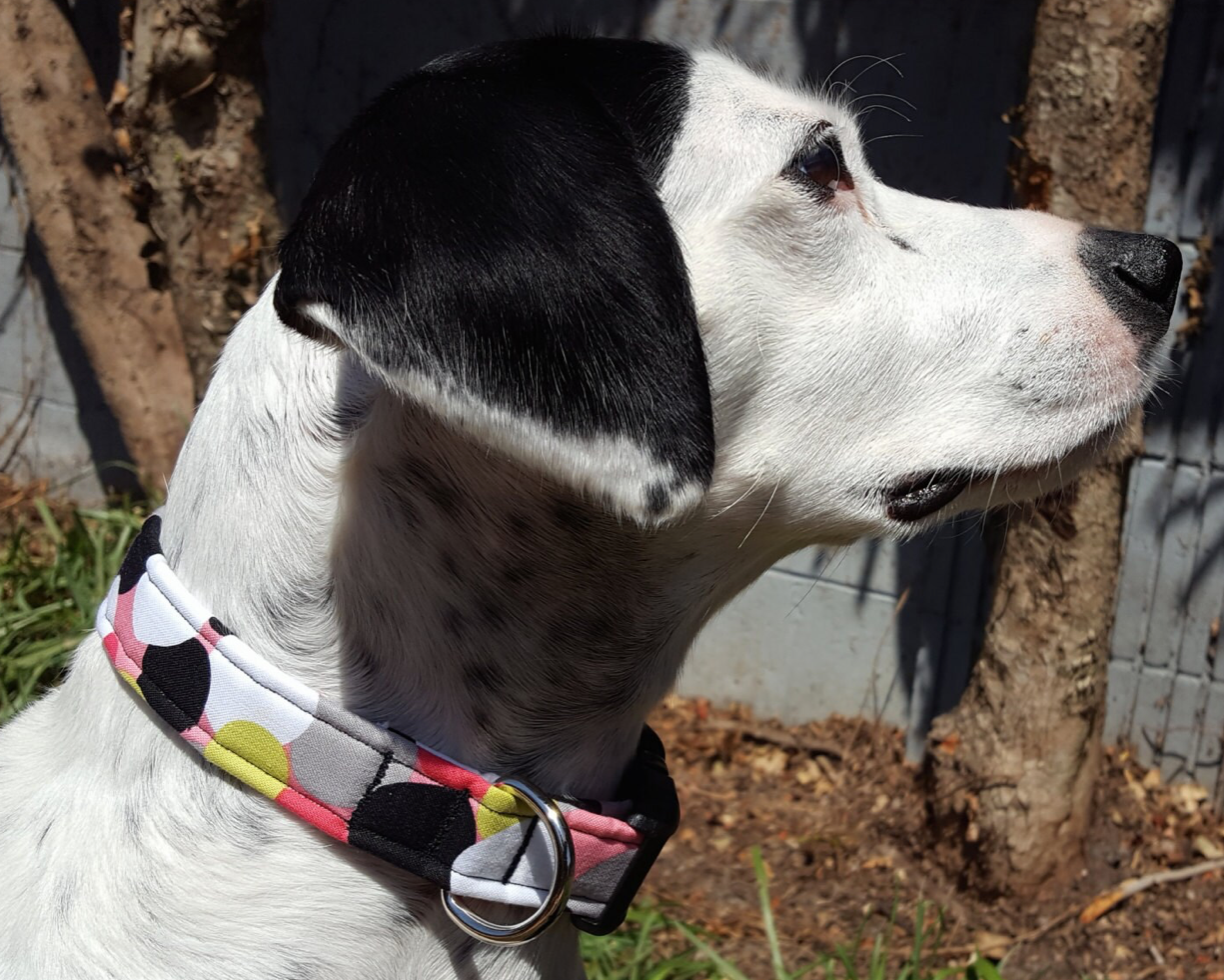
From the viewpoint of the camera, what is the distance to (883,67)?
3887 millimetres

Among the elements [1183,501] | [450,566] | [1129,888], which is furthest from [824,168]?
[1129,888]

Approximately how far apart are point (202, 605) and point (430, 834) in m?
0.39

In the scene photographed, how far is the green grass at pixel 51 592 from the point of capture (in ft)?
13.3

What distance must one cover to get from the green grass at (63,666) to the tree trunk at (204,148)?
1.20 meters

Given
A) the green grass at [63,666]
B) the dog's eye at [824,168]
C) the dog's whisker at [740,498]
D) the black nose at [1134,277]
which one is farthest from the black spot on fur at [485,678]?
the green grass at [63,666]

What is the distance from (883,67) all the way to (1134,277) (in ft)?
7.90

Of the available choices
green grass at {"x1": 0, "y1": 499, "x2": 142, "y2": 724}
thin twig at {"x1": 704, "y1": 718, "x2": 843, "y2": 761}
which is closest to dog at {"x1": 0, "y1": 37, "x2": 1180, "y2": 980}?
green grass at {"x1": 0, "y1": 499, "x2": 142, "y2": 724}

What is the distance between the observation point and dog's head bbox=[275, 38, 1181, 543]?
124 centimetres

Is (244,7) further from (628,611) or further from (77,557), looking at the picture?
(628,611)

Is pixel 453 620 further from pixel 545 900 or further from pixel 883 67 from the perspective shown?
pixel 883 67

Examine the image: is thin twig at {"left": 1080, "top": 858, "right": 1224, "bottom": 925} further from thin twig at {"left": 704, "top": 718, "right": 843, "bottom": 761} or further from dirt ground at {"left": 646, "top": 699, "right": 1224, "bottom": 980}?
thin twig at {"left": 704, "top": 718, "right": 843, "bottom": 761}

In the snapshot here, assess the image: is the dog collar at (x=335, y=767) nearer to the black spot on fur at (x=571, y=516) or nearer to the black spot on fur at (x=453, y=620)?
the black spot on fur at (x=453, y=620)

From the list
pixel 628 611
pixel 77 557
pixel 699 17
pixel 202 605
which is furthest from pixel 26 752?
pixel 699 17

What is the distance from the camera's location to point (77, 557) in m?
4.48
